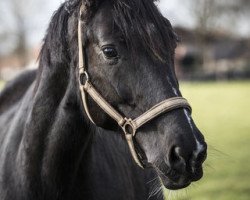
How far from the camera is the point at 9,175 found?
321 cm

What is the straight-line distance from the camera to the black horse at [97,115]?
249cm

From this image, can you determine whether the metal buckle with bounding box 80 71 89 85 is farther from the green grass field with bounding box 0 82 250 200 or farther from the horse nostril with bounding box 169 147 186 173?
the green grass field with bounding box 0 82 250 200

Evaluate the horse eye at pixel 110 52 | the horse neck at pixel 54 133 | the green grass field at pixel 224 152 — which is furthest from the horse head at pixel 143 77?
the green grass field at pixel 224 152

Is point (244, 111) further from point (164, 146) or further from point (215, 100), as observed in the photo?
point (164, 146)

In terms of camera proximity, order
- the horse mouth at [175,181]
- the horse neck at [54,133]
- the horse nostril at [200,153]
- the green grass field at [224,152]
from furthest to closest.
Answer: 1. the green grass field at [224,152]
2. the horse neck at [54,133]
3. the horse mouth at [175,181]
4. the horse nostril at [200,153]

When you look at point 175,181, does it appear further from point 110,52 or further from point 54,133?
point 54,133

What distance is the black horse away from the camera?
2.49 metres

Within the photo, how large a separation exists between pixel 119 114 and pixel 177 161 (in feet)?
1.67

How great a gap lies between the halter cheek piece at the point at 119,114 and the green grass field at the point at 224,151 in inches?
22.6

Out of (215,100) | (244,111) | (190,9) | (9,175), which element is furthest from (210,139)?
(190,9)

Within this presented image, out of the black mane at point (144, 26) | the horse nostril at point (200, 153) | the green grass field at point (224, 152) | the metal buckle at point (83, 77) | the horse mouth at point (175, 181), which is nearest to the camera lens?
the horse nostril at point (200, 153)

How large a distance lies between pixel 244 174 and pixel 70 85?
19.4ft

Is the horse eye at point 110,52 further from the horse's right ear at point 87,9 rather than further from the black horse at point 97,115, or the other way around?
the horse's right ear at point 87,9

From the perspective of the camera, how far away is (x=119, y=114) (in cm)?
271
